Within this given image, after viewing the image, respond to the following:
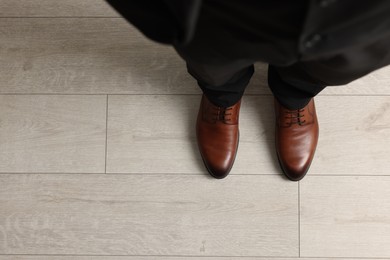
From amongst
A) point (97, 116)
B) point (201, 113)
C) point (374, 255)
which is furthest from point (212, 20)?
point (374, 255)

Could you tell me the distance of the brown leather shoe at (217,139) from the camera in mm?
1096

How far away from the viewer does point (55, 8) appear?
1.22 metres

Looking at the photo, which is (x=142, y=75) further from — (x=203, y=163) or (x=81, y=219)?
(x=81, y=219)

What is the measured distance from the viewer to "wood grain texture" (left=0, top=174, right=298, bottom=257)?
3.68ft

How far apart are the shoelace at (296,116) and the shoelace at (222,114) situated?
0.42ft

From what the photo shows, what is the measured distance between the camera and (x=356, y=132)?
114cm

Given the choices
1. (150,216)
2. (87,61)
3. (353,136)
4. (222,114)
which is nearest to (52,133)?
(87,61)

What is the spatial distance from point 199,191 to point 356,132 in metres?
0.39

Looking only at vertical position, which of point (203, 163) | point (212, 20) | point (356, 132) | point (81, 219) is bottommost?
point (81, 219)

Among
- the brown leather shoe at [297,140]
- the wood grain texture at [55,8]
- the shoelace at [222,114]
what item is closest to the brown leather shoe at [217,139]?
the shoelace at [222,114]

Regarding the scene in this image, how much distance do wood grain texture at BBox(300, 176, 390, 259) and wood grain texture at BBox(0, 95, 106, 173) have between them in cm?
50

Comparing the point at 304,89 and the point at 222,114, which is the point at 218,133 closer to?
the point at 222,114

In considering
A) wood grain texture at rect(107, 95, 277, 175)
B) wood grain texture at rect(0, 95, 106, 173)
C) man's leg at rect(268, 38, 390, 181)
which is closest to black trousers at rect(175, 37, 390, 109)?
man's leg at rect(268, 38, 390, 181)

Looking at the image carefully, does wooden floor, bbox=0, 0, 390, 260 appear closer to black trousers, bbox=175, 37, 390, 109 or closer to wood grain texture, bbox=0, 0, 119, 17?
wood grain texture, bbox=0, 0, 119, 17
